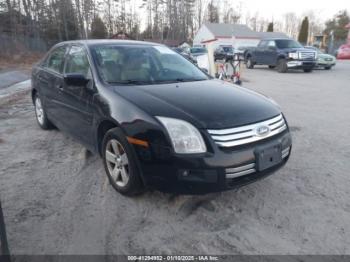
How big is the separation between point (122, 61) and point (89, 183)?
4.96ft

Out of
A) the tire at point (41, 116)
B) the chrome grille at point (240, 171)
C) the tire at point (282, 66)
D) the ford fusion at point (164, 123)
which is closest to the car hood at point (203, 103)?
the ford fusion at point (164, 123)

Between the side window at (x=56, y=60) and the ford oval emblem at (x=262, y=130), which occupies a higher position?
the side window at (x=56, y=60)

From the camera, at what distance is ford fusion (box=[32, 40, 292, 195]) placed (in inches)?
103

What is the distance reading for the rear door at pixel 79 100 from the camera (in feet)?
11.6

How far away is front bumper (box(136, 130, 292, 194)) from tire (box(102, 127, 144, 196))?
16 cm

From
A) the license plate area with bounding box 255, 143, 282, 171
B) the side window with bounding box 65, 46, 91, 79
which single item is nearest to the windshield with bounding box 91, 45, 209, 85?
the side window with bounding box 65, 46, 91, 79

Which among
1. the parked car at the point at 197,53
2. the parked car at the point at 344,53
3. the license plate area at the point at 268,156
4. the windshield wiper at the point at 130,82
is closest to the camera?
the license plate area at the point at 268,156

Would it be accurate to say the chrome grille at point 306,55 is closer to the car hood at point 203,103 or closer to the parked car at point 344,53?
the car hood at point 203,103

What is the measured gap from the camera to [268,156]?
2.82 meters

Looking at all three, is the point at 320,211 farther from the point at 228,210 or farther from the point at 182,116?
the point at 182,116

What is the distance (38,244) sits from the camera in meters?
2.53

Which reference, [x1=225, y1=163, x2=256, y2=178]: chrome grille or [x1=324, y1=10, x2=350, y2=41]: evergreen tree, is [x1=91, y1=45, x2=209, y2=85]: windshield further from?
[x1=324, y1=10, x2=350, y2=41]: evergreen tree

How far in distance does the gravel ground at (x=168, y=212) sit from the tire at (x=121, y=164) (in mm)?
157

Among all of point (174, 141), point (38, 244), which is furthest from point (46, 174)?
point (174, 141)
